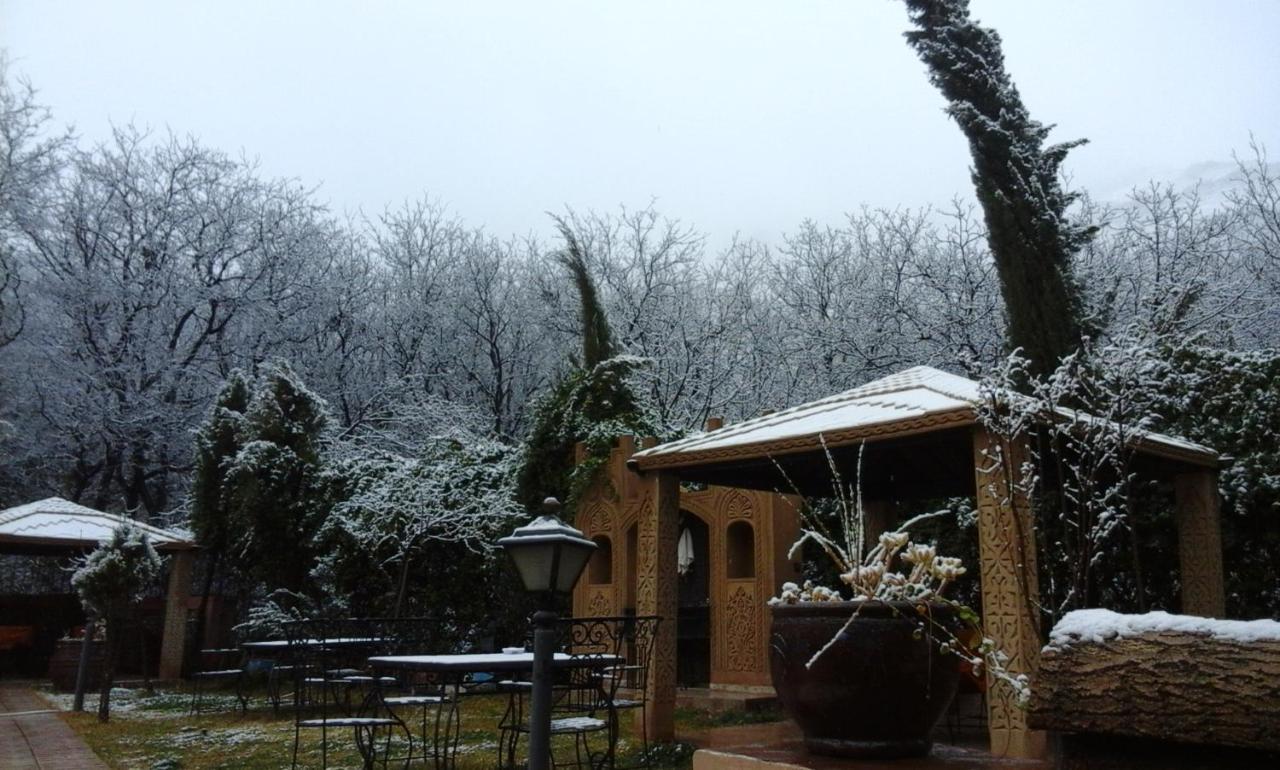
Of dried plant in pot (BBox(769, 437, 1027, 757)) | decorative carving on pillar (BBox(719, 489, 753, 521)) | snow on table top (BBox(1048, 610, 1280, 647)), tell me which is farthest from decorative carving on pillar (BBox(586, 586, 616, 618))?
snow on table top (BBox(1048, 610, 1280, 647))

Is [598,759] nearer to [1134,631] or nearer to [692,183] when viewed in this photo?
[1134,631]

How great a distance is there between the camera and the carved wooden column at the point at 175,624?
46.9 feet

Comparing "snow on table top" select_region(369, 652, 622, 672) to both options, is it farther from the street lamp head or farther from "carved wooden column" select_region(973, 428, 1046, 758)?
"carved wooden column" select_region(973, 428, 1046, 758)

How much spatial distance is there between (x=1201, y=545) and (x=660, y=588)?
3724mm

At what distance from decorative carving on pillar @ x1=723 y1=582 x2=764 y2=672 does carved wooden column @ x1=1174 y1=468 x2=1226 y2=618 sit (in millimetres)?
3912

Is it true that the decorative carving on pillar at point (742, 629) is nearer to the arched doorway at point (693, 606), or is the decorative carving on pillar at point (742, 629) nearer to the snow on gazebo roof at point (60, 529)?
the arched doorway at point (693, 606)

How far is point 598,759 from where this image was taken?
6.59m

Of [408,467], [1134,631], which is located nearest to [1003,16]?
[408,467]

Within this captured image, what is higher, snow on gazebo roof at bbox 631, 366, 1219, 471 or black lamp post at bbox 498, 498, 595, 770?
snow on gazebo roof at bbox 631, 366, 1219, 471

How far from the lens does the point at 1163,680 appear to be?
298 cm

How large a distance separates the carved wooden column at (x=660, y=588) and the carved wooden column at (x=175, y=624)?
9.80 m

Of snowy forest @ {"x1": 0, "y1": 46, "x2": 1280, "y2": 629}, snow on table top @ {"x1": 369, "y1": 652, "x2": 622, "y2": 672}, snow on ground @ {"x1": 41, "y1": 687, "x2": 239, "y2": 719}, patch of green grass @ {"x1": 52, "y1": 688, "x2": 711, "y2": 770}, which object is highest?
snowy forest @ {"x1": 0, "y1": 46, "x2": 1280, "y2": 629}

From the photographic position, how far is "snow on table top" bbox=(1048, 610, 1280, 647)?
2.93 metres

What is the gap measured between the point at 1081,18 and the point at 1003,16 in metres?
2.79
